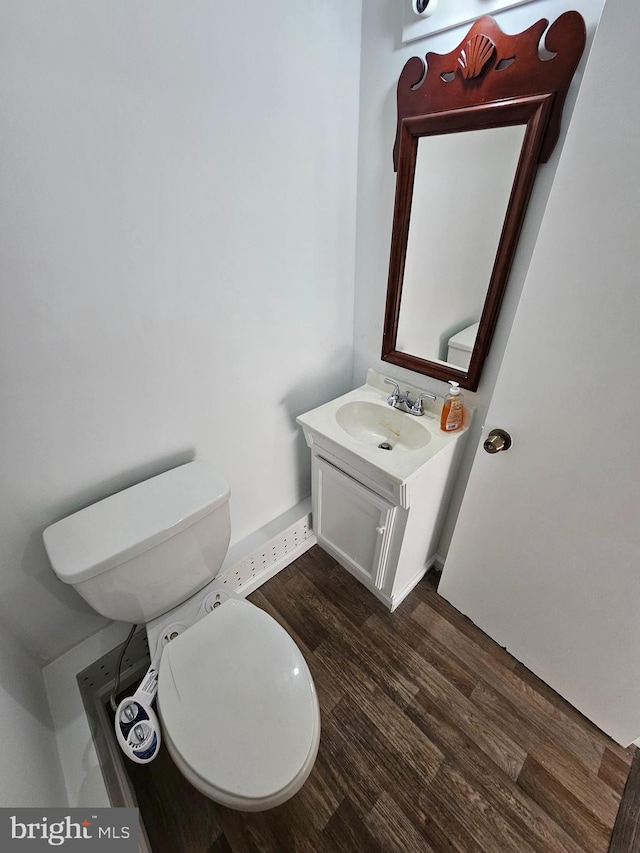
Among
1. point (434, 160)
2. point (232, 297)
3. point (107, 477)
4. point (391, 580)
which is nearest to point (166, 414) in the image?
point (107, 477)

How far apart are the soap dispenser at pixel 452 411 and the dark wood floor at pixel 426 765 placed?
0.82 meters

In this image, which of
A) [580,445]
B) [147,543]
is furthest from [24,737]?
[580,445]

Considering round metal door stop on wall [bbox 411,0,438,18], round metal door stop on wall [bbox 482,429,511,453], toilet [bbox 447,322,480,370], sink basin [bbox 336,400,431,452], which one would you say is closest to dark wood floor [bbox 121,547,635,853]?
sink basin [bbox 336,400,431,452]

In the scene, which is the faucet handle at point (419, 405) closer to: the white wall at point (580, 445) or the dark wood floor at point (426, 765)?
the white wall at point (580, 445)

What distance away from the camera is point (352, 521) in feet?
4.48

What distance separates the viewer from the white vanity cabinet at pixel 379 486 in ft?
3.70

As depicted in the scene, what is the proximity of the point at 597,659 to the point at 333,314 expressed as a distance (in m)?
1.44

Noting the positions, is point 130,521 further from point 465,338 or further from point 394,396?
point 465,338

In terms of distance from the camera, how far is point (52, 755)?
88 centimetres

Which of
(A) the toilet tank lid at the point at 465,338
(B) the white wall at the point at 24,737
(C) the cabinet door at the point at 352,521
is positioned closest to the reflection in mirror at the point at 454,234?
(A) the toilet tank lid at the point at 465,338

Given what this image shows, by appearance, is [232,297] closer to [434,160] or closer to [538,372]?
[434,160]

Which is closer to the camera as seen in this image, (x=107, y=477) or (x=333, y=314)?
(x=107, y=477)

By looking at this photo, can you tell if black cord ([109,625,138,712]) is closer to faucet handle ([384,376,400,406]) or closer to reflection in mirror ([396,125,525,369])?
faucet handle ([384,376,400,406])

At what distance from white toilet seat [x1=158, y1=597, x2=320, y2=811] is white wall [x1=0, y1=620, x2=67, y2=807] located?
256 millimetres
